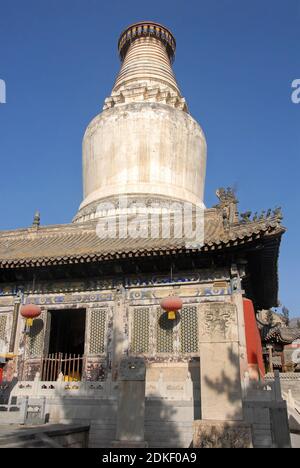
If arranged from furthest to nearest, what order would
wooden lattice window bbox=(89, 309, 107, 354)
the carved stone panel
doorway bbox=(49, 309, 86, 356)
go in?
1. doorway bbox=(49, 309, 86, 356)
2. wooden lattice window bbox=(89, 309, 107, 354)
3. the carved stone panel

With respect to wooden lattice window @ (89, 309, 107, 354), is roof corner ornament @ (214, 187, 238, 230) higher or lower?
higher

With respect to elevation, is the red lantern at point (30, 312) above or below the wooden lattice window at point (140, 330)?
above

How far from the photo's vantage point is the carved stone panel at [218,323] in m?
9.90

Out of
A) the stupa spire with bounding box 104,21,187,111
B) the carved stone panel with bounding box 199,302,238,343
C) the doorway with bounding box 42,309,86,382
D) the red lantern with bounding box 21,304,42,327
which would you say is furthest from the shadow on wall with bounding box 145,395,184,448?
the stupa spire with bounding box 104,21,187,111

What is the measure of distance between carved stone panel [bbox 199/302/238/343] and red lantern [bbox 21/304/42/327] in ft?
25.7

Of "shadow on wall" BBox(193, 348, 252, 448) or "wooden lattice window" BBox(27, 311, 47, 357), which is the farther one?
"wooden lattice window" BBox(27, 311, 47, 357)

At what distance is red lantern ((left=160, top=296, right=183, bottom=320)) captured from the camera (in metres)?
14.9

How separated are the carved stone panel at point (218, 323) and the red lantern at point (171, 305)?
473cm

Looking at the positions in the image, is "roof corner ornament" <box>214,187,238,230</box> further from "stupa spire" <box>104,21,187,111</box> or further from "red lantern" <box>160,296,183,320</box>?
"stupa spire" <box>104,21,187,111</box>

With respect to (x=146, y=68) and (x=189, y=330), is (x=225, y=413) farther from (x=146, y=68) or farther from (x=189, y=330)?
(x=146, y=68)

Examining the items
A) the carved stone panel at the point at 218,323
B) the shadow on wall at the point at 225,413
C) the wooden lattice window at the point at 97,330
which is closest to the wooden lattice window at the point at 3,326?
the wooden lattice window at the point at 97,330

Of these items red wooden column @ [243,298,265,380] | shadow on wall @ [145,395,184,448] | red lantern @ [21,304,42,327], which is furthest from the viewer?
red lantern @ [21,304,42,327]

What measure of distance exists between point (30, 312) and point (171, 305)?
16.3 feet

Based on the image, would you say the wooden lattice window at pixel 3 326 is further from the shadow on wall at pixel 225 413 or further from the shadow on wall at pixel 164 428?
the shadow on wall at pixel 225 413
